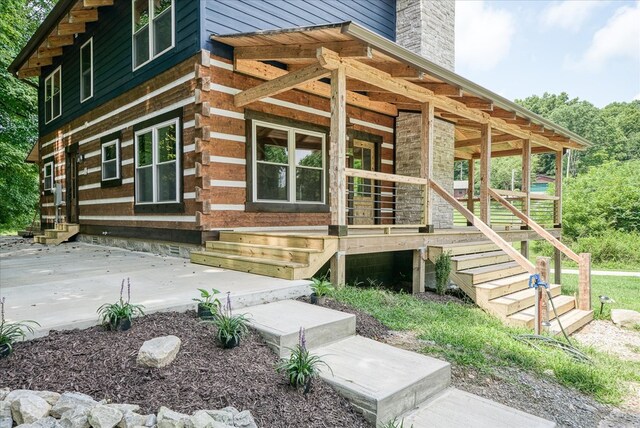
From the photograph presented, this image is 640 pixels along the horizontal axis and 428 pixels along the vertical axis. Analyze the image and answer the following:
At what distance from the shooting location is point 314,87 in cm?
734

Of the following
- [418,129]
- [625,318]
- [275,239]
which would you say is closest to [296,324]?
[275,239]

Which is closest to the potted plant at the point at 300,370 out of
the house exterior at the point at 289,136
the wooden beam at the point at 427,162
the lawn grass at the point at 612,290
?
the house exterior at the point at 289,136

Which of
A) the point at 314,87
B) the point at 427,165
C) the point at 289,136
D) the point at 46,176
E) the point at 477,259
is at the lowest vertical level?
the point at 477,259

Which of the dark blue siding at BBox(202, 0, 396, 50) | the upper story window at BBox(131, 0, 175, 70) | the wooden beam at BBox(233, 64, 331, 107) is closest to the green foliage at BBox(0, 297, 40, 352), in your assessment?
the wooden beam at BBox(233, 64, 331, 107)

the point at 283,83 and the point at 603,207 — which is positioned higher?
the point at 283,83

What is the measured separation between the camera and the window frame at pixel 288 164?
22.6ft

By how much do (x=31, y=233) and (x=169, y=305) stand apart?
13389mm

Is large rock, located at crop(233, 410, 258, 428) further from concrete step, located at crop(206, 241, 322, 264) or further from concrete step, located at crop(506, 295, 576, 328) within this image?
concrete step, located at crop(506, 295, 576, 328)

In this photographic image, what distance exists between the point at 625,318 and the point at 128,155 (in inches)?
381

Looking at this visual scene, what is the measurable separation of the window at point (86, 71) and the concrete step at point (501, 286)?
33.0 feet

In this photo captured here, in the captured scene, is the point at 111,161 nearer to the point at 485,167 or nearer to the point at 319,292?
the point at 319,292

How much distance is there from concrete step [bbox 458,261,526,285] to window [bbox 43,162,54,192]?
41.6 ft

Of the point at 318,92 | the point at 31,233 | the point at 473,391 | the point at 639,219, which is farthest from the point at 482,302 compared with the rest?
the point at 639,219

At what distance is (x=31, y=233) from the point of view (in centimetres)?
1362
